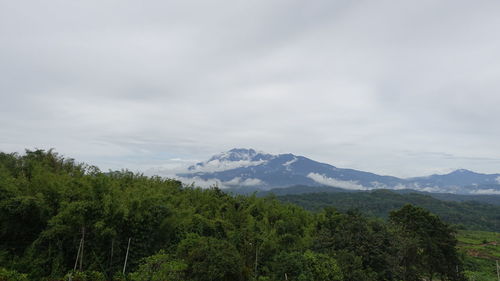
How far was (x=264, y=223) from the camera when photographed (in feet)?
68.1

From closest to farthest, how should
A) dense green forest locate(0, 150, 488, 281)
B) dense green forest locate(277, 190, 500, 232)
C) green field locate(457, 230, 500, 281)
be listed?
dense green forest locate(0, 150, 488, 281), green field locate(457, 230, 500, 281), dense green forest locate(277, 190, 500, 232)

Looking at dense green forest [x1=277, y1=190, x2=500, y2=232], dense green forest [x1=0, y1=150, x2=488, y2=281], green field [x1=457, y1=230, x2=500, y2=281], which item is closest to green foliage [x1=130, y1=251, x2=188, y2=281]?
dense green forest [x1=0, y1=150, x2=488, y2=281]

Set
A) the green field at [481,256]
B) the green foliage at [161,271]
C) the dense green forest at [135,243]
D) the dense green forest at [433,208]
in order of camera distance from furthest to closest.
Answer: the dense green forest at [433,208]
the green field at [481,256]
the dense green forest at [135,243]
the green foliage at [161,271]

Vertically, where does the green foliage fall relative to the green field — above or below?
above

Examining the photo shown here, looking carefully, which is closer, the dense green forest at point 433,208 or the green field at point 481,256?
the green field at point 481,256

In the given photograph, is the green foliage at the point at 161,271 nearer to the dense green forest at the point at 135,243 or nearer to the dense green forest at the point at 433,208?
the dense green forest at the point at 135,243

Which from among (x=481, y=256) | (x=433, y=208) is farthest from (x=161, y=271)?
(x=433, y=208)

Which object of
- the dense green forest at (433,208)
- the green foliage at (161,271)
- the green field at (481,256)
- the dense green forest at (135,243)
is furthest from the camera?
the dense green forest at (433,208)

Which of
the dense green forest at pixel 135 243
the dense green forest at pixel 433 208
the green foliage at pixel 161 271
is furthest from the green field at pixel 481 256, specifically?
the dense green forest at pixel 433 208

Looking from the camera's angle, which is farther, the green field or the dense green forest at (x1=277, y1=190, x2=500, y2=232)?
the dense green forest at (x1=277, y1=190, x2=500, y2=232)

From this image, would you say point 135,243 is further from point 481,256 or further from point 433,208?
point 433,208

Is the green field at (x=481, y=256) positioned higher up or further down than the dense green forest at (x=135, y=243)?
further down

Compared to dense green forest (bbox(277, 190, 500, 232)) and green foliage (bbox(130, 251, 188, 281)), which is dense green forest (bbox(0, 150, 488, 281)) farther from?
dense green forest (bbox(277, 190, 500, 232))

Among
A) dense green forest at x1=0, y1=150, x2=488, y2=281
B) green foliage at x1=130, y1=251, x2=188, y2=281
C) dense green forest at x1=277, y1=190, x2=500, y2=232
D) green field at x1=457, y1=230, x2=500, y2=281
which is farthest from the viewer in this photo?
dense green forest at x1=277, y1=190, x2=500, y2=232
